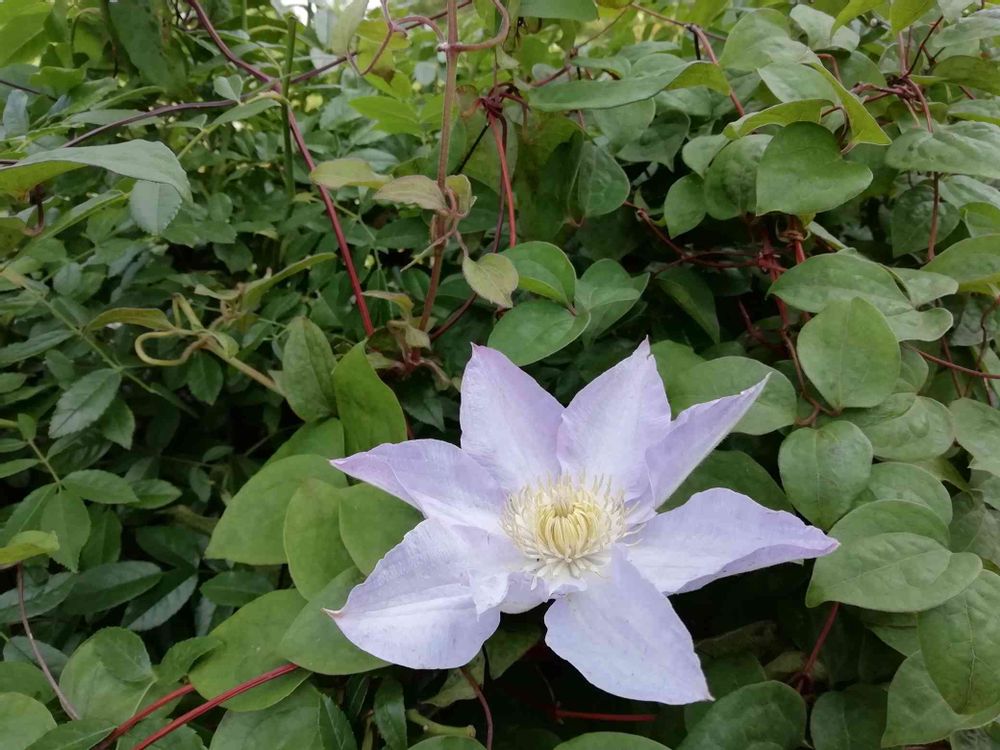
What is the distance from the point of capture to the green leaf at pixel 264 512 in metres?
0.43

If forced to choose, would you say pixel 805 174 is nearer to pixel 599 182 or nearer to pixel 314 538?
pixel 599 182

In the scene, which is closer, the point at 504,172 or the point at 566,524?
the point at 566,524

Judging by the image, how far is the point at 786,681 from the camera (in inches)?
16.2

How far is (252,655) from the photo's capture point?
39 centimetres

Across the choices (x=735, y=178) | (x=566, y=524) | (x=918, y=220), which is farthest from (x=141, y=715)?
(x=918, y=220)

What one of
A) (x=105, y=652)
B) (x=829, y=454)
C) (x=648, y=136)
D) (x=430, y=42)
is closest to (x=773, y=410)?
(x=829, y=454)

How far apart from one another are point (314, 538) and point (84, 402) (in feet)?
0.89

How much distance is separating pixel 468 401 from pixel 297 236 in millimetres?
344

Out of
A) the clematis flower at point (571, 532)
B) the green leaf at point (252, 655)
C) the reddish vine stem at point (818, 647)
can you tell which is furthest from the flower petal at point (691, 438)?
the green leaf at point (252, 655)

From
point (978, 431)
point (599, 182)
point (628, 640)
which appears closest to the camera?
point (628, 640)

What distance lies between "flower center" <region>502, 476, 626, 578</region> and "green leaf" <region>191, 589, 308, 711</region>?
13 centimetres

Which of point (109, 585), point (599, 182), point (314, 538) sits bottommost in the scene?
point (109, 585)

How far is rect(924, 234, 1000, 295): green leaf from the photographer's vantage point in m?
0.44

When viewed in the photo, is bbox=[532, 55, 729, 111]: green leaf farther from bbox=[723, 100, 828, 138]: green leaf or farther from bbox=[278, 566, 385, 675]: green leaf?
bbox=[278, 566, 385, 675]: green leaf
